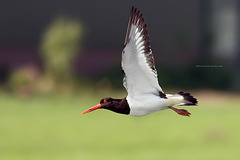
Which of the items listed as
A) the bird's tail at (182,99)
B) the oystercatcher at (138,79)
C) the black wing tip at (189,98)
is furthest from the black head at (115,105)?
the black wing tip at (189,98)

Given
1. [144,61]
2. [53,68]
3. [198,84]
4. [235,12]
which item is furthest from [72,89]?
[144,61]

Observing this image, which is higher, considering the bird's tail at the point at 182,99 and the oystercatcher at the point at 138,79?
the oystercatcher at the point at 138,79

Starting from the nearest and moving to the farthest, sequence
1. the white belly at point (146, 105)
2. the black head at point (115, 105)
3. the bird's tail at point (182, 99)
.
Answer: the white belly at point (146, 105), the black head at point (115, 105), the bird's tail at point (182, 99)

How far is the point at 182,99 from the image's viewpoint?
3434 mm

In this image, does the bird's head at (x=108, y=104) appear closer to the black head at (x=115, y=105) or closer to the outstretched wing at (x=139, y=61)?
the black head at (x=115, y=105)

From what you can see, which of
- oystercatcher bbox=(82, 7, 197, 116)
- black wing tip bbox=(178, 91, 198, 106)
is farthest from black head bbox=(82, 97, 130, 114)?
black wing tip bbox=(178, 91, 198, 106)

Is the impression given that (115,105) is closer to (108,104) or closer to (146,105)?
(108,104)

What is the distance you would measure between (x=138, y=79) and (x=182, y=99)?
1.14 ft

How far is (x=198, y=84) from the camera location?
2962 centimetres

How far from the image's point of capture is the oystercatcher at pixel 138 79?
3.13 meters

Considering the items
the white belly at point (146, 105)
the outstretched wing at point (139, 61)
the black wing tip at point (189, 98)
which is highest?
the outstretched wing at point (139, 61)

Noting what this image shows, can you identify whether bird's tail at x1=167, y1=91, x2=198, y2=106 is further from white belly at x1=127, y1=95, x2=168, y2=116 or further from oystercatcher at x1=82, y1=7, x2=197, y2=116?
white belly at x1=127, y1=95, x2=168, y2=116

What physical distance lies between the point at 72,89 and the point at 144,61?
25.2 meters

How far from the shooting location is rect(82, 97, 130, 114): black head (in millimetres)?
3195
